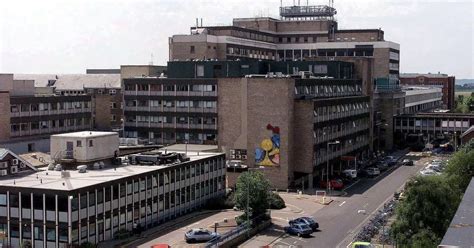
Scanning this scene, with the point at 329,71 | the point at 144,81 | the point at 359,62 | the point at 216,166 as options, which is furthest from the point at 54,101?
the point at 359,62

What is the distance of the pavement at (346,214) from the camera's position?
62.2 metres

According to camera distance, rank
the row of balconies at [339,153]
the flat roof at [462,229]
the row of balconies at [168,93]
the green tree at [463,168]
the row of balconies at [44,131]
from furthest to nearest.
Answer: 1. the row of balconies at [168,93]
2. the row of balconies at [44,131]
3. the row of balconies at [339,153]
4. the green tree at [463,168]
5. the flat roof at [462,229]

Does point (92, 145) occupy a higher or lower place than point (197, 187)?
higher

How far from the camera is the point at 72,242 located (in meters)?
55.7

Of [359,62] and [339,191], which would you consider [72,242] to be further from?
[359,62]

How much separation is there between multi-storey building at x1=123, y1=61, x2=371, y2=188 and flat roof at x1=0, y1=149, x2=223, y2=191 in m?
23.9

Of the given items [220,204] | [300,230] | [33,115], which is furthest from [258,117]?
[33,115]

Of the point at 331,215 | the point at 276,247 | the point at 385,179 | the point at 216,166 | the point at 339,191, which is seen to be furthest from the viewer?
the point at 385,179

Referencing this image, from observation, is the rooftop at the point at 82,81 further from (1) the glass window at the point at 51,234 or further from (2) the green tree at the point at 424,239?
(2) the green tree at the point at 424,239

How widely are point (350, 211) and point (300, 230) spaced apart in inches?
519

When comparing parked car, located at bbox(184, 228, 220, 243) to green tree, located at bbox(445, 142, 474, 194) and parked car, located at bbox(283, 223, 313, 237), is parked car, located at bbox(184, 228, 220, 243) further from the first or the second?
green tree, located at bbox(445, 142, 474, 194)

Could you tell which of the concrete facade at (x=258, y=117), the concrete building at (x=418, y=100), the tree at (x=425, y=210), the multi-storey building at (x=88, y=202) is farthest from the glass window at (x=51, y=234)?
the concrete building at (x=418, y=100)

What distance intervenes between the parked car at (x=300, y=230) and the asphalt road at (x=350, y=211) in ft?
2.17

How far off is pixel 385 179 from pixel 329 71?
22.2 meters
